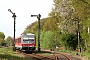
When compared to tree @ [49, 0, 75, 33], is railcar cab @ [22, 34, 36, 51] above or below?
below

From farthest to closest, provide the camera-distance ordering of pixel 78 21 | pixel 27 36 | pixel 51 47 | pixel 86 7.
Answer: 1. pixel 51 47
2. pixel 78 21
3. pixel 27 36
4. pixel 86 7

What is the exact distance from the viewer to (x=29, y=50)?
43.8 meters

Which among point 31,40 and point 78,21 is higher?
point 78,21

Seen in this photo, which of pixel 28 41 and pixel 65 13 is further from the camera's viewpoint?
pixel 65 13

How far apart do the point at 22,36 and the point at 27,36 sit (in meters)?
0.77

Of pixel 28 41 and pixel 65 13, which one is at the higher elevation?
pixel 65 13

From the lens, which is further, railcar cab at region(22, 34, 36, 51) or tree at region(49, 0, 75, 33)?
tree at region(49, 0, 75, 33)

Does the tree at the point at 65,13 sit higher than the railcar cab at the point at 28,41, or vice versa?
the tree at the point at 65,13

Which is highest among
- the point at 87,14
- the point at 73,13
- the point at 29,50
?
the point at 73,13

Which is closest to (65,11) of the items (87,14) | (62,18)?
(62,18)

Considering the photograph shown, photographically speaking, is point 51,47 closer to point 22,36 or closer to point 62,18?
point 62,18

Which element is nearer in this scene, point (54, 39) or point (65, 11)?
point (65, 11)

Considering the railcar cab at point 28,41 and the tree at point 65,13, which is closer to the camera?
the railcar cab at point 28,41

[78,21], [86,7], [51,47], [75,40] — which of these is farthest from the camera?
[51,47]
